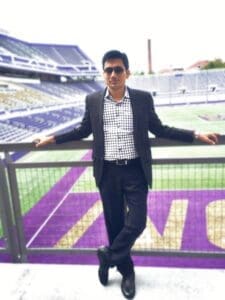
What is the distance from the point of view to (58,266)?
2.65 metres

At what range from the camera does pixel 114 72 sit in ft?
6.85

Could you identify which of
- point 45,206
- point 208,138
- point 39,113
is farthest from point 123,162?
point 39,113

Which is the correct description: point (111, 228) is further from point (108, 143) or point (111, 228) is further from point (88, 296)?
point (108, 143)

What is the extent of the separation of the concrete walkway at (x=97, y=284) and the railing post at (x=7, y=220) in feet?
0.78

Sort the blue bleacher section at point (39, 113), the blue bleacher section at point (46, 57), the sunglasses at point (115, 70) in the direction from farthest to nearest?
1. the blue bleacher section at point (46, 57)
2. the blue bleacher section at point (39, 113)
3. the sunglasses at point (115, 70)

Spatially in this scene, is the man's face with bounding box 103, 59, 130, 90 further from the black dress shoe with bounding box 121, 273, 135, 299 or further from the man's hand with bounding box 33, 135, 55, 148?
the black dress shoe with bounding box 121, 273, 135, 299

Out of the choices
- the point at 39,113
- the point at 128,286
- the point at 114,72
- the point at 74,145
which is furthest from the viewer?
the point at 39,113

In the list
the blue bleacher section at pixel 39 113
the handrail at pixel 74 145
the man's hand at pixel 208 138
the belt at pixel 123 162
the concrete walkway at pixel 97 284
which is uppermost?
the man's hand at pixel 208 138

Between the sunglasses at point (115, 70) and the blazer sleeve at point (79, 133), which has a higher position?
the sunglasses at point (115, 70)

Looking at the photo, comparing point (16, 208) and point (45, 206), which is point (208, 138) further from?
point (45, 206)

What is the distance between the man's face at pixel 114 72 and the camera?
2.09 meters

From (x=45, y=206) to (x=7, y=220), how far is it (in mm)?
5429

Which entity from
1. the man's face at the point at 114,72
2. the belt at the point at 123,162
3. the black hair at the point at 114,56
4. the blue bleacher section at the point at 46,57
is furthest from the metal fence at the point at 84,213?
the blue bleacher section at the point at 46,57

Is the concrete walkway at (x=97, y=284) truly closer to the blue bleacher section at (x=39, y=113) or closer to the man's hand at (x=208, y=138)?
the man's hand at (x=208, y=138)
